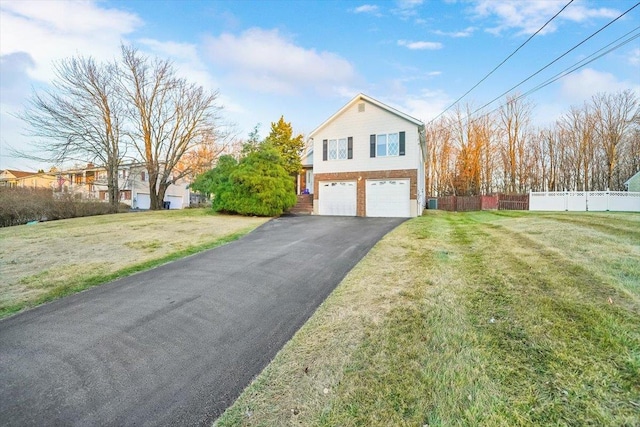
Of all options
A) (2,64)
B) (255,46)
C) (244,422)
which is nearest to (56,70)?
(2,64)

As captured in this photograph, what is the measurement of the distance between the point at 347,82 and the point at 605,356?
2056 cm

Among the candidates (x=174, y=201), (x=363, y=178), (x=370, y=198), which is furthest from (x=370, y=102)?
(x=174, y=201)

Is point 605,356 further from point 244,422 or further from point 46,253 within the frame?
point 46,253

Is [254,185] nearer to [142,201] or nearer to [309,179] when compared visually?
[309,179]

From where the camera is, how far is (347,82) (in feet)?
67.1

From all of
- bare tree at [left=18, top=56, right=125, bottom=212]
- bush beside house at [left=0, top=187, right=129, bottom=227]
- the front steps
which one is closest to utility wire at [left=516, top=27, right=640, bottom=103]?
the front steps

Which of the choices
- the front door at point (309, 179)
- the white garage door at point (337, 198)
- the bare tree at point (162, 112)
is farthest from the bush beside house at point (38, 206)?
the white garage door at point (337, 198)

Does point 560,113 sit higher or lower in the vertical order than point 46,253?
higher

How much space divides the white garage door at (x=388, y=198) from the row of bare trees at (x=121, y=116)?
13.4 m

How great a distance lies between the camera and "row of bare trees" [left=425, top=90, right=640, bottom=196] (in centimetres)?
2614

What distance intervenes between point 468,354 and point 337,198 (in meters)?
15.2

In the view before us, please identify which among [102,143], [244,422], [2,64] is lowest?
[244,422]

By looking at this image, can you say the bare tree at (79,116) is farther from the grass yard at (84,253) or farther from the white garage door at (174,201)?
the white garage door at (174,201)

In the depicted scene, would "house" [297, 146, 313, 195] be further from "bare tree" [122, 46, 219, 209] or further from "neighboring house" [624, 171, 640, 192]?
"neighboring house" [624, 171, 640, 192]
